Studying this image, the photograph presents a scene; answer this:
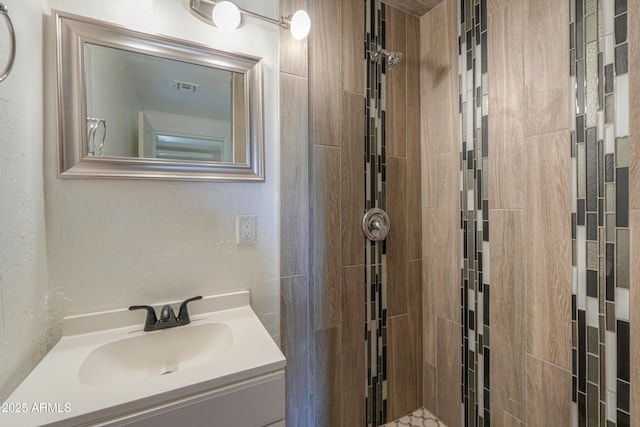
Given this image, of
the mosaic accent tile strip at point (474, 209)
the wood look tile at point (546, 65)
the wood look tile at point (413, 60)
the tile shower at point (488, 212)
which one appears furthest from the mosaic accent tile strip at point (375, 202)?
the wood look tile at point (546, 65)

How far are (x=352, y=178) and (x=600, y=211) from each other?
3.04 ft

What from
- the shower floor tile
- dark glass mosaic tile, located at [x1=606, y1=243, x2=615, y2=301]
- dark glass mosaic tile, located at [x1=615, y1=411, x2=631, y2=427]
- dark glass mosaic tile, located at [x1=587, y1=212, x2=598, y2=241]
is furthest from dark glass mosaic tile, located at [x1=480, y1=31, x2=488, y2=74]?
the shower floor tile

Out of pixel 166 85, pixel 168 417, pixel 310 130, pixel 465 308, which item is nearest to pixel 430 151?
pixel 310 130

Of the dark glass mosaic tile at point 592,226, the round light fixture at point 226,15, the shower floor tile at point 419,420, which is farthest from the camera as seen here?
the shower floor tile at point 419,420

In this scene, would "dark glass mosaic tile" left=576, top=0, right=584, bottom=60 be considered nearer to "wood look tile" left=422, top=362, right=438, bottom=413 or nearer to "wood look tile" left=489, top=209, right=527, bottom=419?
"wood look tile" left=489, top=209, right=527, bottom=419

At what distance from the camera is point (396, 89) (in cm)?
156

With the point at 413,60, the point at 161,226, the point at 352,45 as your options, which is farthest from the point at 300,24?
the point at 161,226

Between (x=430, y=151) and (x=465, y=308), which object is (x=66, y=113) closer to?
(x=430, y=151)

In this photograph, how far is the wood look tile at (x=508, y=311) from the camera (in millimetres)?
1182

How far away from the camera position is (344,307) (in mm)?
1383

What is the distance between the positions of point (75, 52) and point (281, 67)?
73cm

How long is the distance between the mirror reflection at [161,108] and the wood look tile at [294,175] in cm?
18

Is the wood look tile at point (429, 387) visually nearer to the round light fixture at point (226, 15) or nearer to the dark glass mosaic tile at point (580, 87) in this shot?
the dark glass mosaic tile at point (580, 87)

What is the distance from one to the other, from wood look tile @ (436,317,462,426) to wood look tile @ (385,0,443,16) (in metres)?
1.74
